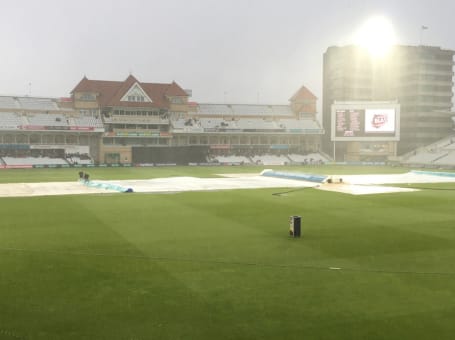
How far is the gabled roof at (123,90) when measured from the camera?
84938 mm

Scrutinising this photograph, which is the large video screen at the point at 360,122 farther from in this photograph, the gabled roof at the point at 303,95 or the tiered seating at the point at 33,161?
the tiered seating at the point at 33,161

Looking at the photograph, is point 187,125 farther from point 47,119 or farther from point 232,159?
point 47,119

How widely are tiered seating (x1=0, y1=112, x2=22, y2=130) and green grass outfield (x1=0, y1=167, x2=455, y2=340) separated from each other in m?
62.2

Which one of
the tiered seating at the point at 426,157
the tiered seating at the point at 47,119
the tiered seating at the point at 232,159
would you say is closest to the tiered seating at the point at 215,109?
the tiered seating at the point at 232,159

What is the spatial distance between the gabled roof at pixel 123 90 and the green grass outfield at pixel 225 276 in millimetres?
66785

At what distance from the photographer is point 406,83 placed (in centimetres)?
11212

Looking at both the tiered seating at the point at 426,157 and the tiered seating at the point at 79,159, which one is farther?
the tiered seating at the point at 426,157

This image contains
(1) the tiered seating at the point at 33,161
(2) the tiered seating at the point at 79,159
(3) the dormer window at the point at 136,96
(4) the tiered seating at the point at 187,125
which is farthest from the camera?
(4) the tiered seating at the point at 187,125

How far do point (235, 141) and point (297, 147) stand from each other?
42.3 feet

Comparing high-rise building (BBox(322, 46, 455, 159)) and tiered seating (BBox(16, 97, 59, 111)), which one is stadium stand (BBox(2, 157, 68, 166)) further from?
high-rise building (BBox(322, 46, 455, 159))

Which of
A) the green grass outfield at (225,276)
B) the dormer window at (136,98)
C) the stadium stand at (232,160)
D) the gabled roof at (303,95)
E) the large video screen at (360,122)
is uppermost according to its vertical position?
the gabled roof at (303,95)

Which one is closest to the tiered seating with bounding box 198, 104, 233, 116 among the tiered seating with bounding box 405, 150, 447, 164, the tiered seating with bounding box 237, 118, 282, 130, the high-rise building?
the tiered seating with bounding box 237, 118, 282, 130

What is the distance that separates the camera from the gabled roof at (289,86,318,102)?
329 feet

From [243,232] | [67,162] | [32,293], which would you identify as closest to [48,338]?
[32,293]
